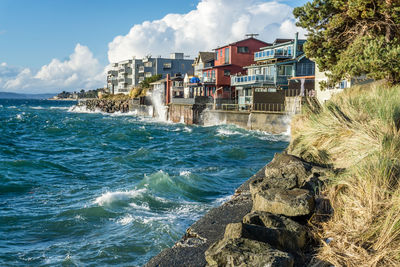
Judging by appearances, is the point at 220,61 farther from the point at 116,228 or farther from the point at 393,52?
the point at 116,228

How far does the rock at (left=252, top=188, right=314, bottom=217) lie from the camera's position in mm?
5508

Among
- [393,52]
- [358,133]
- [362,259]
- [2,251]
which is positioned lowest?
[2,251]

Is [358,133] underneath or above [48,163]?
above

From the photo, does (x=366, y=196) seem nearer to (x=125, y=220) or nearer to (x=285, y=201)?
(x=285, y=201)

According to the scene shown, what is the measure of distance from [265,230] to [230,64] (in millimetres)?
57562

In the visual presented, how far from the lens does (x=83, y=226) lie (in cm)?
925

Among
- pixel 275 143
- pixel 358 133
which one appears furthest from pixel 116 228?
pixel 275 143

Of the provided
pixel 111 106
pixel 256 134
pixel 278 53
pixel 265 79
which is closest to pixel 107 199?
pixel 256 134

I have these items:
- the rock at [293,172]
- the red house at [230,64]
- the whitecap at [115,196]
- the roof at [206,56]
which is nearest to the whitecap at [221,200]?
the whitecap at [115,196]

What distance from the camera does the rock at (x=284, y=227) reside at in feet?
15.6

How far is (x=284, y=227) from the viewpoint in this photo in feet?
16.5

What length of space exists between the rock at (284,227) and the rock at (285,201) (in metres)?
0.29

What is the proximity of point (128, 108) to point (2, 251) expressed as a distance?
79.5 m

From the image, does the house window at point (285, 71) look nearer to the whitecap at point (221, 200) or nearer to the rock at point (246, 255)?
the whitecap at point (221, 200)
